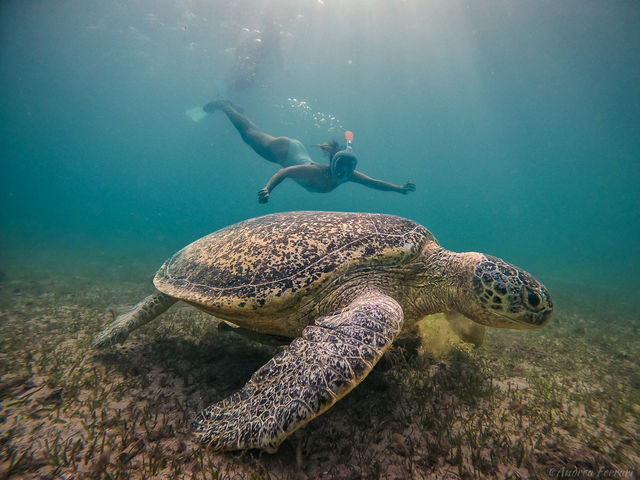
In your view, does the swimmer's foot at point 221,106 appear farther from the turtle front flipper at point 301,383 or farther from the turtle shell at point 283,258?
the turtle front flipper at point 301,383

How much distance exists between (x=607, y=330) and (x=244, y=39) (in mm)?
36206

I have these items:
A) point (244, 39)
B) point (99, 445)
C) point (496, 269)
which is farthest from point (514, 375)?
point (244, 39)

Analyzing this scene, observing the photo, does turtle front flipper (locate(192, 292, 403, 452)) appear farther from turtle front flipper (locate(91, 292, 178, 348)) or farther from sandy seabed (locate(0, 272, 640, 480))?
turtle front flipper (locate(91, 292, 178, 348))

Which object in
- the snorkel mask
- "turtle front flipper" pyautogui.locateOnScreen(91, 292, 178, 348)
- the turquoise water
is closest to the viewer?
"turtle front flipper" pyautogui.locateOnScreen(91, 292, 178, 348)

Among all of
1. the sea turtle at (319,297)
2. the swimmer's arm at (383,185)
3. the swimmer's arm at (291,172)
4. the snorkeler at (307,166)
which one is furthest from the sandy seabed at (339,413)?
the swimmer's arm at (383,185)

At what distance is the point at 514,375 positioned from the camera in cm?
298

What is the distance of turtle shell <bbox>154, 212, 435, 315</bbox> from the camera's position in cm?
237

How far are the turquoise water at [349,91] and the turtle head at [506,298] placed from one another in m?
19.3

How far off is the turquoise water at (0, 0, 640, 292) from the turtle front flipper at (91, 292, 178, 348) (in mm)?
15168

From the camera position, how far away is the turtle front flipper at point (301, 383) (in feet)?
4.76

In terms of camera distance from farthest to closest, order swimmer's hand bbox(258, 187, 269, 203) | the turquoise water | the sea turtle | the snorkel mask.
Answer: the turquoise water
the snorkel mask
swimmer's hand bbox(258, 187, 269, 203)
the sea turtle

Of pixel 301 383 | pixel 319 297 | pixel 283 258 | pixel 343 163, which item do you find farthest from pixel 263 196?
pixel 301 383

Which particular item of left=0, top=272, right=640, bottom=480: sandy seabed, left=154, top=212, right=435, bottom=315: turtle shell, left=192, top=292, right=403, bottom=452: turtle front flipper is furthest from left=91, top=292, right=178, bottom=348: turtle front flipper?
left=192, top=292, right=403, bottom=452: turtle front flipper

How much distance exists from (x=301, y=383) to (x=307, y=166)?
810cm
